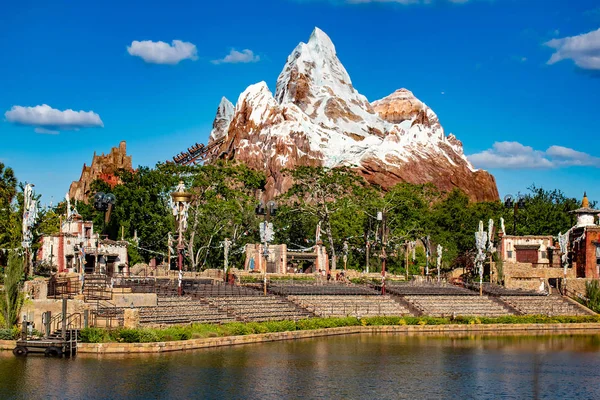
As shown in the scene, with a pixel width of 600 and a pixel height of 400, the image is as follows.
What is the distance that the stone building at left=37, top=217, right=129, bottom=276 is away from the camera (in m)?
66.0

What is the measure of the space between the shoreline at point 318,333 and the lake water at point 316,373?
4.04 ft

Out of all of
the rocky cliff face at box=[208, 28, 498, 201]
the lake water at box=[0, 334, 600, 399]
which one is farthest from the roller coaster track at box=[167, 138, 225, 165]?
the lake water at box=[0, 334, 600, 399]

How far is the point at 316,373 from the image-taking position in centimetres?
3647

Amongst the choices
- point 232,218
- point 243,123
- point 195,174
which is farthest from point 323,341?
point 243,123

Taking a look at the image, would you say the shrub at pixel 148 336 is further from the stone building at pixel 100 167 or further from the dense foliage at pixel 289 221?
the stone building at pixel 100 167

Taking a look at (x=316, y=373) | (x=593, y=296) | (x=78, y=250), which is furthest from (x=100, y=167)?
(x=316, y=373)

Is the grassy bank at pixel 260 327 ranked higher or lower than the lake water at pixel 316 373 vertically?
higher

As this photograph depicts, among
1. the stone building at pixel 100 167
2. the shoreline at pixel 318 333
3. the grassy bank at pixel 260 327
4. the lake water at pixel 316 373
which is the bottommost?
the lake water at pixel 316 373

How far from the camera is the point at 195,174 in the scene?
94062mm

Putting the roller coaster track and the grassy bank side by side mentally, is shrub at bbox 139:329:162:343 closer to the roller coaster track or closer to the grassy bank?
the grassy bank

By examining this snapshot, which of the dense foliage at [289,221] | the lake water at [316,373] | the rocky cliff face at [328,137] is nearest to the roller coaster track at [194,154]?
the rocky cliff face at [328,137]

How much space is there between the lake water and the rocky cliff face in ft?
321

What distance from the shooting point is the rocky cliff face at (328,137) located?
146 meters

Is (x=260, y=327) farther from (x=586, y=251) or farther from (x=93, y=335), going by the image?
(x=586, y=251)
